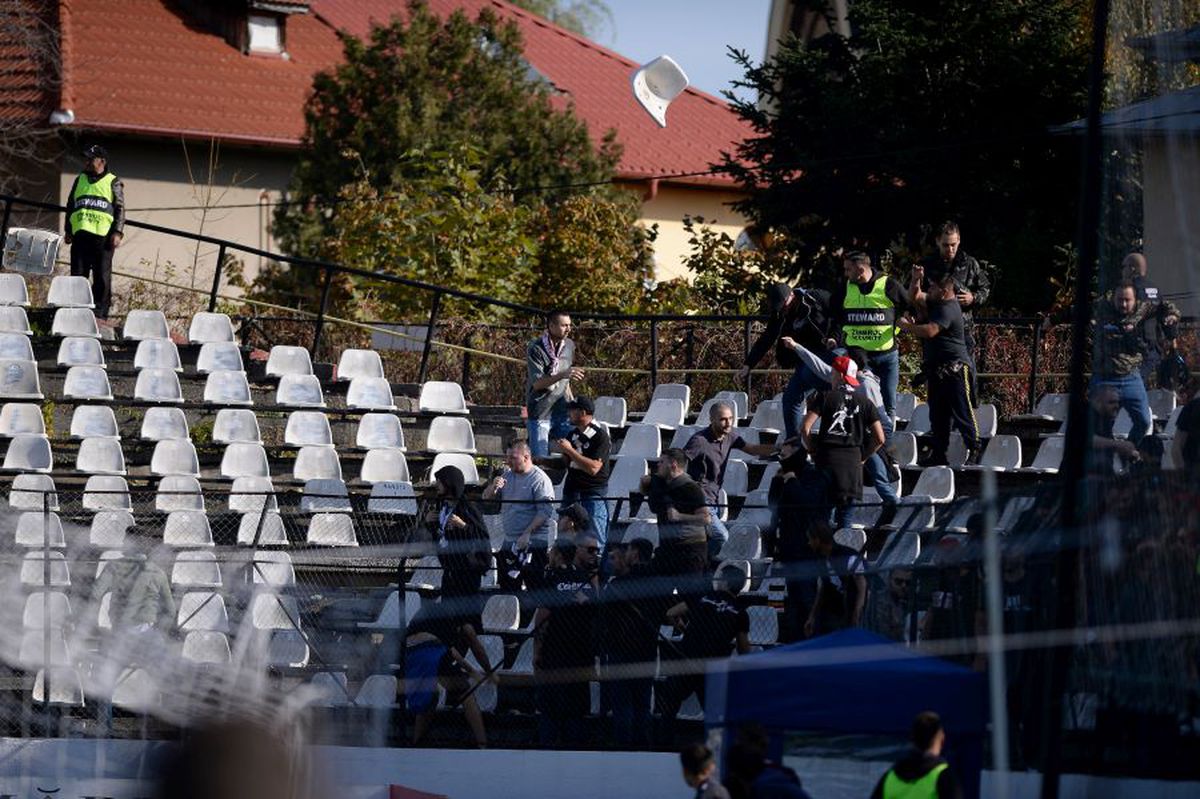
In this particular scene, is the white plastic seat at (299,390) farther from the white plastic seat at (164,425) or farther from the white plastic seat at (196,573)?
the white plastic seat at (196,573)

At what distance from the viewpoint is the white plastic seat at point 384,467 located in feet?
52.2

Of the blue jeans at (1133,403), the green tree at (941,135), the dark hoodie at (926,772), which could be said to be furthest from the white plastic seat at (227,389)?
the blue jeans at (1133,403)

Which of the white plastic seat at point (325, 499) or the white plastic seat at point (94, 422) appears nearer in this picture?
the white plastic seat at point (325, 499)

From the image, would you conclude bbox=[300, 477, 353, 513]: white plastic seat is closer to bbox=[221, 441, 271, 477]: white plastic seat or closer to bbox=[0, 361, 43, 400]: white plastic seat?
bbox=[221, 441, 271, 477]: white plastic seat

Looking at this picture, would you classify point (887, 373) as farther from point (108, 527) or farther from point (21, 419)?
point (21, 419)

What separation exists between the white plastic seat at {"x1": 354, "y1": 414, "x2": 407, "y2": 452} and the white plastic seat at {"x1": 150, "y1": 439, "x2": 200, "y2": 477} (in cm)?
153

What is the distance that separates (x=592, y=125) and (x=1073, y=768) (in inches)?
1171

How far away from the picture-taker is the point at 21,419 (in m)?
15.8

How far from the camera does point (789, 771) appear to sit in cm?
912

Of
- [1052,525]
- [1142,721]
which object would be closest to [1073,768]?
[1142,721]

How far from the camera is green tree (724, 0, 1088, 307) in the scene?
69.3 feet

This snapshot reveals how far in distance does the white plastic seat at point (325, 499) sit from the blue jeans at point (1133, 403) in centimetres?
544

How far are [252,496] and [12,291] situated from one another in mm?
4738

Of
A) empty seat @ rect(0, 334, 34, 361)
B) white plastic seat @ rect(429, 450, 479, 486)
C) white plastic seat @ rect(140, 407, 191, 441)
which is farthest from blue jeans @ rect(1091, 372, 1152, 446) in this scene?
empty seat @ rect(0, 334, 34, 361)
